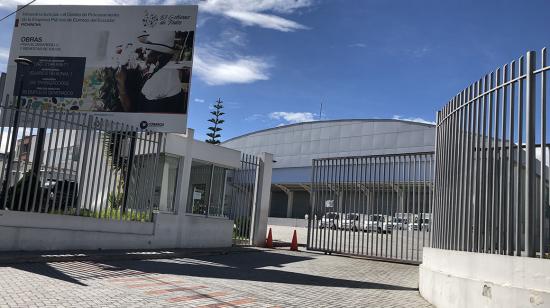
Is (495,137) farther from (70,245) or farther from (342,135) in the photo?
(342,135)

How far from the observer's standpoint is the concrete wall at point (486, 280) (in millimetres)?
4902

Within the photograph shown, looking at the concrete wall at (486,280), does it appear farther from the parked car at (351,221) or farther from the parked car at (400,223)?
the parked car at (351,221)

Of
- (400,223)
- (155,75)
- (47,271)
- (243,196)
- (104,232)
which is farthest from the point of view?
(243,196)

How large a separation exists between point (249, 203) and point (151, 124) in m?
5.32

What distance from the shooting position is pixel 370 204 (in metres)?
16.4

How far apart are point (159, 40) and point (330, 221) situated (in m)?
8.31

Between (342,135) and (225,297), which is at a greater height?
(342,135)

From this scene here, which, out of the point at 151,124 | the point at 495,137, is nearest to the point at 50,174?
the point at 151,124

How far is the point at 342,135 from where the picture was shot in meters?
53.6

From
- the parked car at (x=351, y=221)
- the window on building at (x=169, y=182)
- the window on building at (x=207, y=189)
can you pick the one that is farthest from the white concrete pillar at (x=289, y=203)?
the window on building at (x=169, y=182)

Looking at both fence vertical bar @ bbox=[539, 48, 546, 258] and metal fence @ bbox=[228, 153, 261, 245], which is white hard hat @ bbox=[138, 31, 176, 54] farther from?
fence vertical bar @ bbox=[539, 48, 546, 258]

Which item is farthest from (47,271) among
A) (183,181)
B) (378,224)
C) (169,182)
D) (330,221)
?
(378,224)

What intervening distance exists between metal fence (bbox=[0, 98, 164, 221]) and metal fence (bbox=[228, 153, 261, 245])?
3897mm

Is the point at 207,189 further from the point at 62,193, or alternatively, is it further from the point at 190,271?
the point at 190,271
